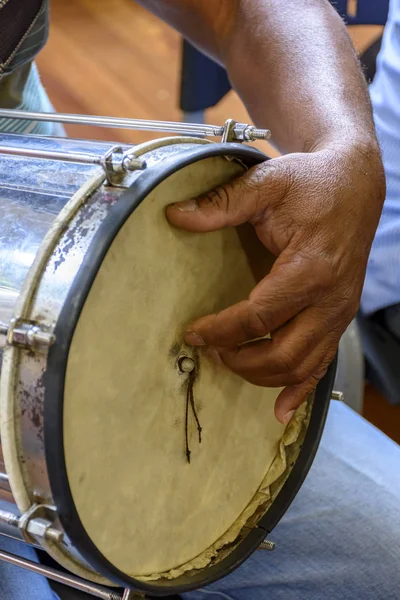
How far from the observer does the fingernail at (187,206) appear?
18.6 inches

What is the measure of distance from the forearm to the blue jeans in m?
0.40

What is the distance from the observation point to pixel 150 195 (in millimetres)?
446

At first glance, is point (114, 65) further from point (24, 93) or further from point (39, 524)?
point (39, 524)

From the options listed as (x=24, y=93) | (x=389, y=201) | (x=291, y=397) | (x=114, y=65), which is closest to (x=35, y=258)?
(x=291, y=397)

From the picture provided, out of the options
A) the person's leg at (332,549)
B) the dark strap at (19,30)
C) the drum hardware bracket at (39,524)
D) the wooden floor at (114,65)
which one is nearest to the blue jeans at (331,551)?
the person's leg at (332,549)

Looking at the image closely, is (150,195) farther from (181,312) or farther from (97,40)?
(97,40)

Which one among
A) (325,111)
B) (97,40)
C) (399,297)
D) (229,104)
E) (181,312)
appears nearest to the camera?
(181,312)

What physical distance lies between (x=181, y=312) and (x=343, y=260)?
173 millimetres

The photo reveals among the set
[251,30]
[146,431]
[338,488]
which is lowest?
[338,488]

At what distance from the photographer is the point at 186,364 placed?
52 centimetres

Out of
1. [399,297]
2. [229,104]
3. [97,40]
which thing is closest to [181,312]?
[399,297]

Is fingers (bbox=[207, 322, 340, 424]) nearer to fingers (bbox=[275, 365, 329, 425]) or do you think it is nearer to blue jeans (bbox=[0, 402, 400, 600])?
fingers (bbox=[275, 365, 329, 425])

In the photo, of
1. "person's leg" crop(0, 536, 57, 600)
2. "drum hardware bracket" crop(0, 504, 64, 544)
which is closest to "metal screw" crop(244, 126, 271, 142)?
"drum hardware bracket" crop(0, 504, 64, 544)

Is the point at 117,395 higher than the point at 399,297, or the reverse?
the point at 117,395
